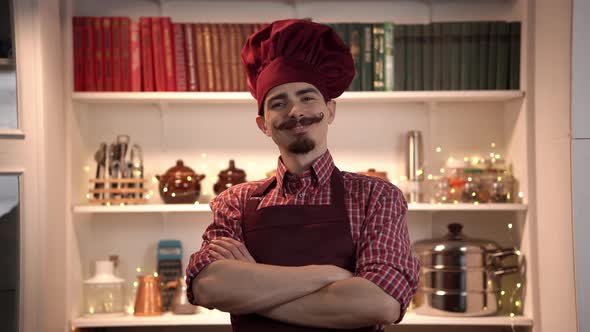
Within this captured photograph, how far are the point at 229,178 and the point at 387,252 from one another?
1.70 metres

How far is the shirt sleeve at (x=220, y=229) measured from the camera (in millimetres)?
1741

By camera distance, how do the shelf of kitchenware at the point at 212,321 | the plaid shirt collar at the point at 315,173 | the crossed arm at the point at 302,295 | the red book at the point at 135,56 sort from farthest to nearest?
the red book at the point at 135,56 < the shelf of kitchenware at the point at 212,321 < the plaid shirt collar at the point at 315,173 < the crossed arm at the point at 302,295

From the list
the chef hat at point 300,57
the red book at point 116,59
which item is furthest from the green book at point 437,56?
the chef hat at point 300,57

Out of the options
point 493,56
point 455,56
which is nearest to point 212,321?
point 455,56

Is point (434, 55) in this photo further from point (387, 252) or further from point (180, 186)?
point (387, 252)

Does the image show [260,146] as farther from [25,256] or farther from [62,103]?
[25,256]

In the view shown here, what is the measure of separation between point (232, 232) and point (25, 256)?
1293 millimetres

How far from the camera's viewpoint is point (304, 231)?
1664 mm

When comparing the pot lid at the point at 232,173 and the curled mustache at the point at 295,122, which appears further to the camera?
the pot lid at the point at 232,173

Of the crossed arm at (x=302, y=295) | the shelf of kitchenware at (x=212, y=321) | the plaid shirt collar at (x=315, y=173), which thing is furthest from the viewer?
the shelf of kitchenware at (x=212, y=321)

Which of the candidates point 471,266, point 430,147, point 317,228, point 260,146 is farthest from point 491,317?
point 317,228

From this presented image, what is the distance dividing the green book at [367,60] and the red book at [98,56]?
105 centimetres

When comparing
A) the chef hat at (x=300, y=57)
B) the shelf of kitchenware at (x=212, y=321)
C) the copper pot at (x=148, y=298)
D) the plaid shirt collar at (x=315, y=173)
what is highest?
the chef hat at (x=300, y=57)

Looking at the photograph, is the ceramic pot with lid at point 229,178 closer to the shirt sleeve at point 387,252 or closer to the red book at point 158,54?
the red book at point 158,54
